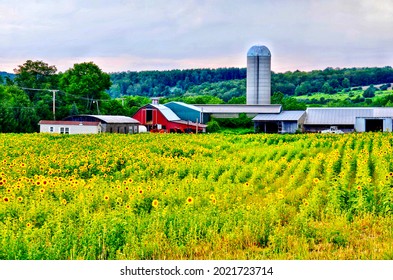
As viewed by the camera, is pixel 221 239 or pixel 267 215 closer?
pixel 221 239

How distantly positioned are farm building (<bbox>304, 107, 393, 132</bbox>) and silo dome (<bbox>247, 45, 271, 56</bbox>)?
1003 cm

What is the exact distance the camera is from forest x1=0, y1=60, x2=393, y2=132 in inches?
1324

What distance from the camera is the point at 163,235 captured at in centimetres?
662

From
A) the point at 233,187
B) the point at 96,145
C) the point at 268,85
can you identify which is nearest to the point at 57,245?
the point at 233,187

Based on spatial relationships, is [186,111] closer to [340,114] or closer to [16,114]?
[340,114]

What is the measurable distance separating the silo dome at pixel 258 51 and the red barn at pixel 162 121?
33.1 feet

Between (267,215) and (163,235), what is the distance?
4.70 ft

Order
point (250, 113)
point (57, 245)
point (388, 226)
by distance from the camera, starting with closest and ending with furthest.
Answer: point (57, 245), point (388, 226), point (250, 113)

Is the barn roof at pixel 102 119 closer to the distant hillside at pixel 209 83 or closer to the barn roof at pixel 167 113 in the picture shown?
the barn roof at pixel 167 113

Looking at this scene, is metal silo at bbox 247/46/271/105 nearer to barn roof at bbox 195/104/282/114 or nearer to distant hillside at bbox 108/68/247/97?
barn roof at bbox 195/104/282/114

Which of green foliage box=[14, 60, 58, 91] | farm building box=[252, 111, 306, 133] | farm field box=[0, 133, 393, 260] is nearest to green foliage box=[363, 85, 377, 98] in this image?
farm building box=[252, 111, 306, 133]

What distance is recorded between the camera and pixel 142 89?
1884 inches

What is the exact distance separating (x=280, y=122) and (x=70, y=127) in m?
11.3

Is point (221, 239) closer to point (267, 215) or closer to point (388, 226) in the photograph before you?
point (267, 215)
